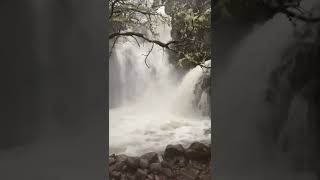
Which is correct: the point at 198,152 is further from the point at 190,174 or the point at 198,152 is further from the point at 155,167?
the point at 155,167

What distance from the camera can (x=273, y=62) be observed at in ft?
8.38

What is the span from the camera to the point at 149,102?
8.09 feet

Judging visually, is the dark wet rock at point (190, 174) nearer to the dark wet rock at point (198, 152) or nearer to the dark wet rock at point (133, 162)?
the dark wet rock at point (198, 152)

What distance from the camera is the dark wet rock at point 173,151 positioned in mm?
2479

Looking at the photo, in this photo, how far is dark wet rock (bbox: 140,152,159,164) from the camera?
8.05 feet

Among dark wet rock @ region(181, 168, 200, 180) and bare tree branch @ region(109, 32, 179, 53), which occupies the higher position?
bare tree branch @ region(109, 32, 179, 53)

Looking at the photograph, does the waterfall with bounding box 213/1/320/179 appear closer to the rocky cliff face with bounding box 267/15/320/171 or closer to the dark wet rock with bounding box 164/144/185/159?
the rocky cliff face with bounding box 267/15/320/171

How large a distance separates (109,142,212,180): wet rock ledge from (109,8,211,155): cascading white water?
45mm

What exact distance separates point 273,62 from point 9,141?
1.71 metres

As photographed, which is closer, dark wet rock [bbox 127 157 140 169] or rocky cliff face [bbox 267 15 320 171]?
dark wet rock [bbox 127 157 140 169]

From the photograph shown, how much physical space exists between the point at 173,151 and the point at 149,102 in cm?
34

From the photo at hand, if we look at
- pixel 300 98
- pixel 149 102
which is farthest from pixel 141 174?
pixel 300 98

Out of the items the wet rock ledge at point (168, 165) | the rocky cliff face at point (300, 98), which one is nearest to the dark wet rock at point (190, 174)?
the wet rock ledge at point (168, 165)

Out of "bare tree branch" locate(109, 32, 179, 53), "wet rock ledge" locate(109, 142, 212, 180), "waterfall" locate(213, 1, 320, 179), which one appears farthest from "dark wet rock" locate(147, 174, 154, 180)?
"bare tree branch" locate(109, 32, 179, 53)
